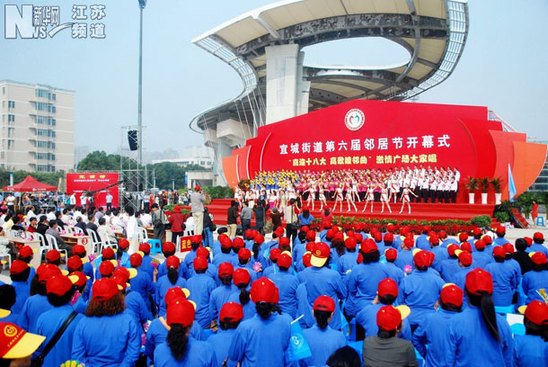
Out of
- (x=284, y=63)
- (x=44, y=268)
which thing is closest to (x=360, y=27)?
(x=284, y=63)

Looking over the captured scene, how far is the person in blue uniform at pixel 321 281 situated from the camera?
4.17 m

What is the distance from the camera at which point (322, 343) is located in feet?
9.46

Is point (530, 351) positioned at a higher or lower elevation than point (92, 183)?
lower

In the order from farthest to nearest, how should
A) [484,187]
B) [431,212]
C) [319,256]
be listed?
[484,187] < [431,212] < [319,256]

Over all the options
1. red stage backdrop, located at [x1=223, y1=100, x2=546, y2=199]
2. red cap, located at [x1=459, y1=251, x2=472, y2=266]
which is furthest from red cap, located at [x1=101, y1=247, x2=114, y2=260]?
red stage backdrop, located at [x1=223, y1=100, x2=546, y2=199]

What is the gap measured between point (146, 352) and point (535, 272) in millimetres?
4210

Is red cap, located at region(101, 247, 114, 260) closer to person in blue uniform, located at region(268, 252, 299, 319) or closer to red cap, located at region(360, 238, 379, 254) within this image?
person in blue uniform, located at region(268, 252, 299, 319)

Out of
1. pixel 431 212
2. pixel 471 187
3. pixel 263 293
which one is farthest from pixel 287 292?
pixel 471 187

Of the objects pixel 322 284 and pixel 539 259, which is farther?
pixel 539 259

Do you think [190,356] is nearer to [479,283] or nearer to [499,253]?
[479,283]

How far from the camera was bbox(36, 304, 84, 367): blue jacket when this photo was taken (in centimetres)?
301

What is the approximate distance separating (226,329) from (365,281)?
1755mm

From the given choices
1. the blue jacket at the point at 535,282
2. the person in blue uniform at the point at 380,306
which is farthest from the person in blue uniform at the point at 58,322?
the blue jacket at the point at 535,282

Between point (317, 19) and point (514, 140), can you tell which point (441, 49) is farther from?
point (514, 140)
